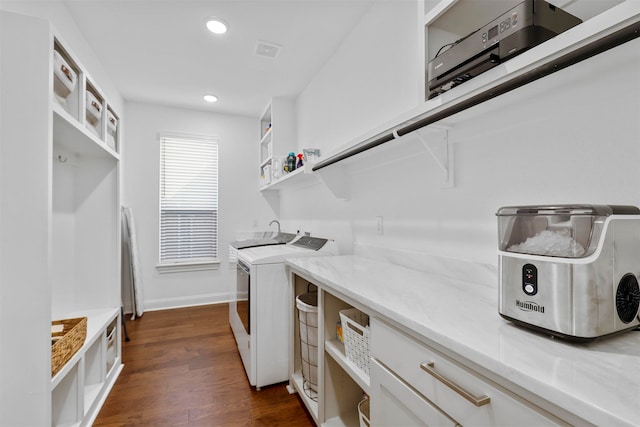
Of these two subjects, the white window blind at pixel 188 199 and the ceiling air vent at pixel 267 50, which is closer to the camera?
the ceiling air vent at pixel 267 50

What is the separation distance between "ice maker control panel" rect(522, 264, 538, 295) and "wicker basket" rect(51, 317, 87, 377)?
1850mm

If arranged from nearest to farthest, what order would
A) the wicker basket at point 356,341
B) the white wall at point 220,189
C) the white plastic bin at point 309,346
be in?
the wicker basket at point 356,341 < the white plastic bin at point 309,346 < the white wall at point 220,189

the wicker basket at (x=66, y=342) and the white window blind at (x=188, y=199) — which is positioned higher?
the white window blind at (x=188, y=199)

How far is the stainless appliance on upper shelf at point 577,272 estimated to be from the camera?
24.6 inches

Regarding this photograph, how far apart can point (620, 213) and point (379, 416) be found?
0.91 meters

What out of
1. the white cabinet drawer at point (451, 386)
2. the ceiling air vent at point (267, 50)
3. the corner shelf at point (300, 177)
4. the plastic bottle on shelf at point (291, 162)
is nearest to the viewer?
the white cabinet drawer at point (451, 386)

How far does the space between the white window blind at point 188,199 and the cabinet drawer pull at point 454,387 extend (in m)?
3.70

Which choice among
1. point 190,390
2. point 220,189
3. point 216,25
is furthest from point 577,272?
point 220,189

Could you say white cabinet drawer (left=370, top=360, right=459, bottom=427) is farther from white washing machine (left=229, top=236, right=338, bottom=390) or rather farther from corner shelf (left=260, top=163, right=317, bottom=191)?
corner shelf (left=260, top=163, right=317, bottom=191)

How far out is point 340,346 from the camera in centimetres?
148

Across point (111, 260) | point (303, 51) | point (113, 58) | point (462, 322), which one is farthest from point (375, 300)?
point (113, 58)

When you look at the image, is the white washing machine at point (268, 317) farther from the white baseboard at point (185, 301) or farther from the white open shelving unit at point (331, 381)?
the white baseboard at point (185, 301)

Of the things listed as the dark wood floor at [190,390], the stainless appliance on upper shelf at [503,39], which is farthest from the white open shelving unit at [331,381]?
the stainless appliance on upper shelf at [503,39]

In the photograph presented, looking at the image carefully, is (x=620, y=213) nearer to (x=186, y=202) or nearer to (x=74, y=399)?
(x=74, y=399)
